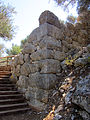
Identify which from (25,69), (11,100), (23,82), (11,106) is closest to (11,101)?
(11,100)

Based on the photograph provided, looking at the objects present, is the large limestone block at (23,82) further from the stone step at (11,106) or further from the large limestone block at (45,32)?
the large limestone block at (45,32)

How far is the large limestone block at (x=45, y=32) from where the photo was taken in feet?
11.0

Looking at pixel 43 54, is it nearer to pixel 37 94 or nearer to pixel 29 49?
pixel 29 49

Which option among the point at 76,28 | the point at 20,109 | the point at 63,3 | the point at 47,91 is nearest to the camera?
the point at 47,91

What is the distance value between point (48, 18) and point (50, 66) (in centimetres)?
146

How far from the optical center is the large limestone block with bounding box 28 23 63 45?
3346 millimetres

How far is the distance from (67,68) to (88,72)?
0.86 meters

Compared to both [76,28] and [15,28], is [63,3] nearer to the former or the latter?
[76,28]

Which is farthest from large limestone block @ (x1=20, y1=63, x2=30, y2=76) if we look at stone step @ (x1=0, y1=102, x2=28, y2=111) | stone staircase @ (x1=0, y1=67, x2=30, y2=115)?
stone step @ (x1=0, y1=102, x2=28, y2=111)

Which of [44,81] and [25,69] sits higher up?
[25,69]

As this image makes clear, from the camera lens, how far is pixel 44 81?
121 inches

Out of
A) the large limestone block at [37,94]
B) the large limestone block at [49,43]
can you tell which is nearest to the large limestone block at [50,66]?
the large limestone block at [49,43]

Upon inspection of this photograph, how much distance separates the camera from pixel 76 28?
4266 mm

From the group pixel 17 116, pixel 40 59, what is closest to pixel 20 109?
pixel 17 116
